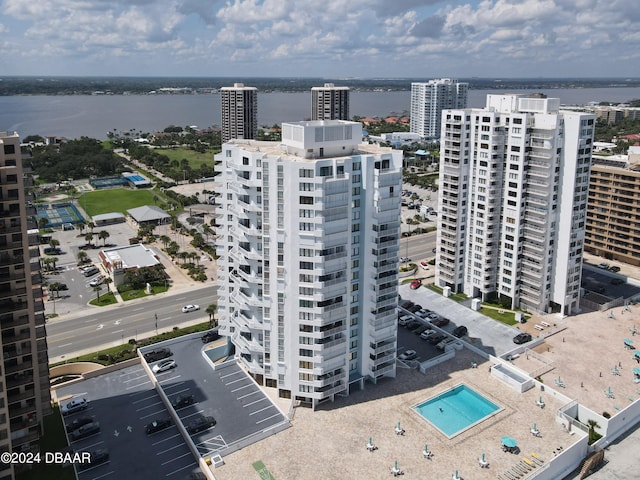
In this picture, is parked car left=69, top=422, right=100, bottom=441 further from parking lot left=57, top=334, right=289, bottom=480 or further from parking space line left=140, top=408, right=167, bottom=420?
parking space line left=140, top=408, right=167, bottom=420

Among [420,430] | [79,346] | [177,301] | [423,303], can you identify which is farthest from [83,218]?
[420,430]

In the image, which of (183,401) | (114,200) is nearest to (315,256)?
(183,401)

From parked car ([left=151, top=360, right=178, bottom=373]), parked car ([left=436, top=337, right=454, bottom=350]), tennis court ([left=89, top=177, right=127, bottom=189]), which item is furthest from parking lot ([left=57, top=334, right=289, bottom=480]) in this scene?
tennis court ([left=89, top=177, right=127, bottom=189])

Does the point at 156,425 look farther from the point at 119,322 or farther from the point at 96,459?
the point at 119,322

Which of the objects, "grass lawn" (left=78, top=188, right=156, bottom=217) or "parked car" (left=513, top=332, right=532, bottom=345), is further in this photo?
"grass lawn" (left=78, top=188, right=156, bottom=217)

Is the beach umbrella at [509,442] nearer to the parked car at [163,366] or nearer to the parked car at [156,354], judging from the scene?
the parked car at [163,366]

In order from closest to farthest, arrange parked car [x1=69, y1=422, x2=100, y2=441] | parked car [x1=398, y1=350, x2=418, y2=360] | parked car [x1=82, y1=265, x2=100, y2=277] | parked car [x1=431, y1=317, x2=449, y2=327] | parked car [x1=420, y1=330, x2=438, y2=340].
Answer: parked car [x1=69, y1=422, x2=100, y2=441], parked car [x1=398, y1=350, x2=418, y2=360], parked car [x1=420, y1=330, x2=438, y2=340], parked car [x1=431, y1=317, x2=449, y2=327], parked car [x1=82, y1=265, x2=100, y2=277]

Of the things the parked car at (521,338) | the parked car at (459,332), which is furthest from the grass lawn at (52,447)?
the parked car at (521,338)
